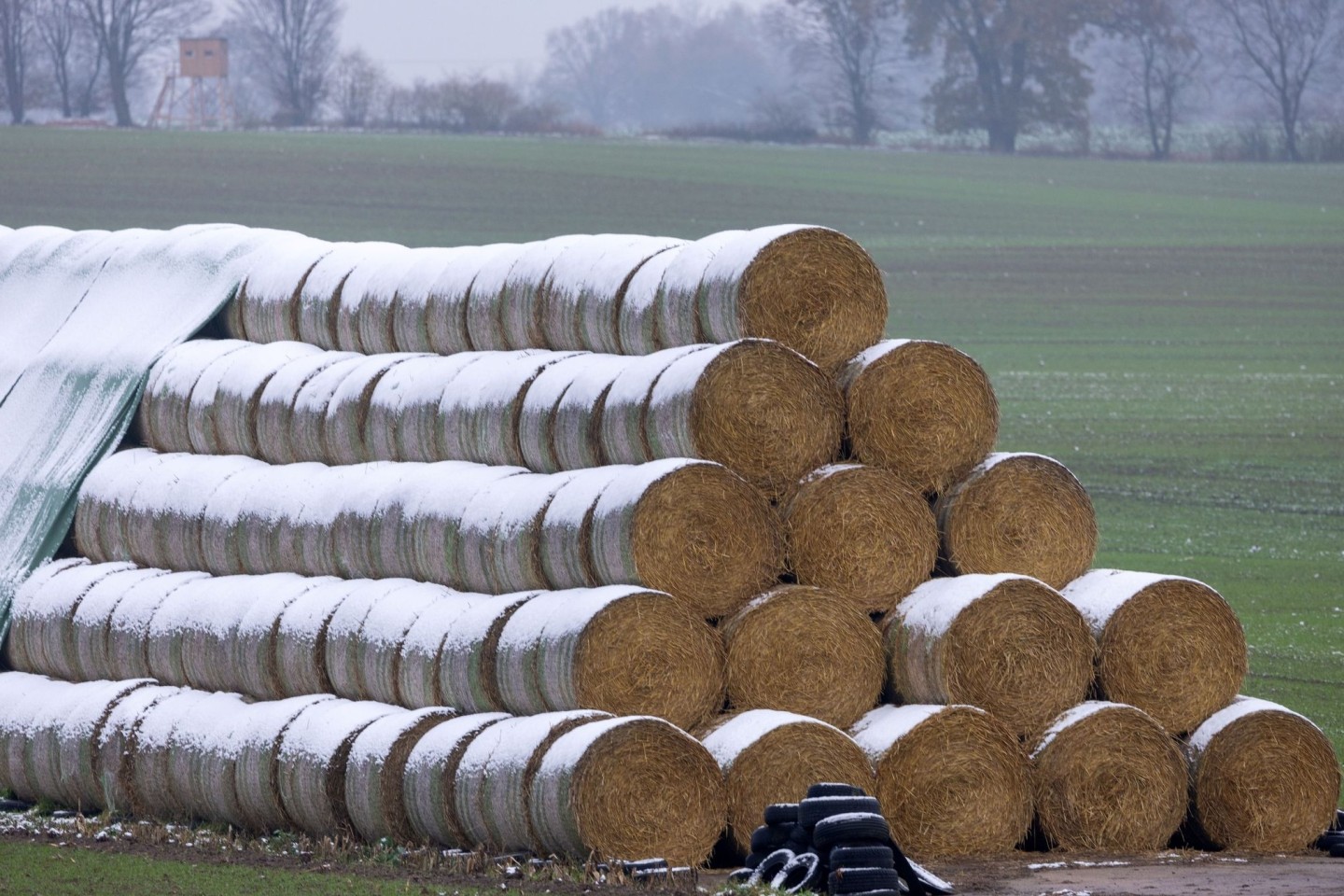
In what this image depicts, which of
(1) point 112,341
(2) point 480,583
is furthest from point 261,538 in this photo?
(1) point 112,341

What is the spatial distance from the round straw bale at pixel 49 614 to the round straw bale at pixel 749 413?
15.7 ft

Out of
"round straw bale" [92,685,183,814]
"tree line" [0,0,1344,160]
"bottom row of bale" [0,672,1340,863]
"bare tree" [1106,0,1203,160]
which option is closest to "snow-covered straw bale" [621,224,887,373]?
"bottom row of bale" [0,672,1340,863]

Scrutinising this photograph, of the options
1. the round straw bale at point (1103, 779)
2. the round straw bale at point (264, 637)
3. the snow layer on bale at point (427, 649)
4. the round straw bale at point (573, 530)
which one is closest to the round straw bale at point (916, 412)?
the round straw bale at point (573, 530)

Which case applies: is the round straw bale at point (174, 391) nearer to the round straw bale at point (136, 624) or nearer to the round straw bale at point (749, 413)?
the round straw bale at point (136, 624)

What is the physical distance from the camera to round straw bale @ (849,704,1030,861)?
11812 millimetres

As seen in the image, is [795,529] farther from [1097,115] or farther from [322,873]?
[1097,115]

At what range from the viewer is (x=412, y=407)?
13.8 meters

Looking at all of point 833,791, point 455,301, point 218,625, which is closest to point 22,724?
point 218,625

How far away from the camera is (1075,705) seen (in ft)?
40.7

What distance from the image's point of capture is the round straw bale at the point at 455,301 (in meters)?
14.2

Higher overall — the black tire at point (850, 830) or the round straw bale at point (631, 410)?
the round straw bale at point (631, 410)

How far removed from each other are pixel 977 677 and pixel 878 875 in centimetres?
193

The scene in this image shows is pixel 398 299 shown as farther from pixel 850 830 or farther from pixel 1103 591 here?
pixel 850 830

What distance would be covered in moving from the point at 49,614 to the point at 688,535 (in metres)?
5.32
